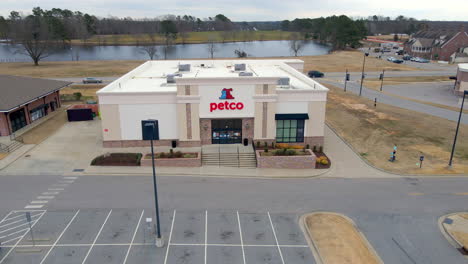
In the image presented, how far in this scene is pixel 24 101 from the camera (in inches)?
1635

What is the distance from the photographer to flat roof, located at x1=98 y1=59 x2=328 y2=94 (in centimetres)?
3825

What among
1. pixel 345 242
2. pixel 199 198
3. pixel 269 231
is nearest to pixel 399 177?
pixel 345 242

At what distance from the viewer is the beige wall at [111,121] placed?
35156mm

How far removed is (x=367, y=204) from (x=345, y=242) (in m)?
5.92

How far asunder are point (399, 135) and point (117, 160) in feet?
107

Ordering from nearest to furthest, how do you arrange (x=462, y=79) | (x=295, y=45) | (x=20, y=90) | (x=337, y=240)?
(x=337, y=240), (x=20, y=90), (x=462, y=79), (x=295, y=45)

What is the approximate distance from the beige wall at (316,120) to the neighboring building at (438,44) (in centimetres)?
10158

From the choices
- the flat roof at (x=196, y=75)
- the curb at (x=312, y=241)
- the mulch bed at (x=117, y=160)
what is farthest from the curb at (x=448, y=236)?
the mulch bed at (x=117, y=160)

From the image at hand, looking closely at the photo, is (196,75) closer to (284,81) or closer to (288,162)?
(284,81)

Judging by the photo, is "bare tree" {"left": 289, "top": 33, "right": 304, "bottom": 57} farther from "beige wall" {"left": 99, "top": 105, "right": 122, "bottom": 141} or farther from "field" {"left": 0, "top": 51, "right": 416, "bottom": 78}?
"beige wall" {"left": 99, "top": 105, "right": 122, "bottom": 141}

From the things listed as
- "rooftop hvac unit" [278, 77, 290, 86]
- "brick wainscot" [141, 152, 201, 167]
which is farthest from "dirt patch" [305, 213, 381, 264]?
"rooftop hvac unit" [278, 77, 290, 86]

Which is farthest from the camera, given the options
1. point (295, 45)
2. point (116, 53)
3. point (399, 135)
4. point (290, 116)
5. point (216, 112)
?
point (116, 53)

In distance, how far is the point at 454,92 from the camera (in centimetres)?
6638

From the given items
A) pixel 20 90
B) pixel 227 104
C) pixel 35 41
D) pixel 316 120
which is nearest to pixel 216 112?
Answer: pixel 227 104
